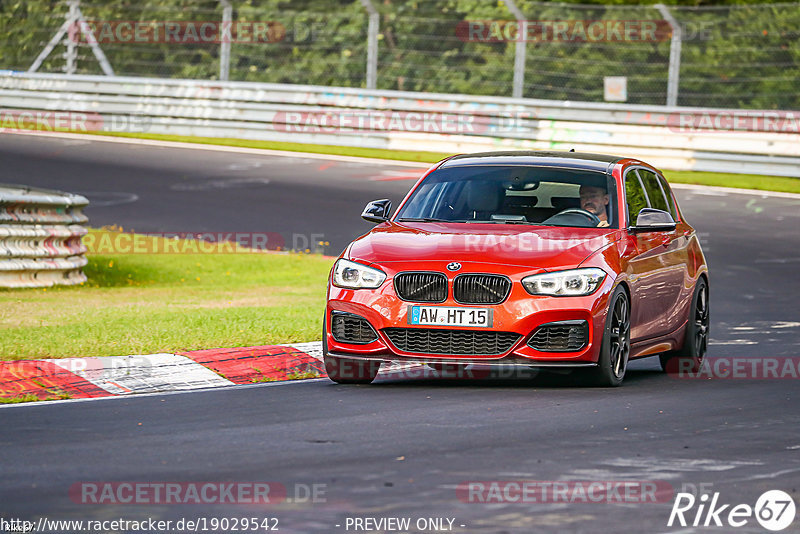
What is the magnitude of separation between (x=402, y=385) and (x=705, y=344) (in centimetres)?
294

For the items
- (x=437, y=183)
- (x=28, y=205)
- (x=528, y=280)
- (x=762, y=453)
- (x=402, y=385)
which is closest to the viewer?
(x=762, y=453)

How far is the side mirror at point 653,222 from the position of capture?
402 inches

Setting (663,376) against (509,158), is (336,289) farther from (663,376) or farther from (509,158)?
(663,376)

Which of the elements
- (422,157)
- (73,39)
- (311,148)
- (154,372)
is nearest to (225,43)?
(311,148)

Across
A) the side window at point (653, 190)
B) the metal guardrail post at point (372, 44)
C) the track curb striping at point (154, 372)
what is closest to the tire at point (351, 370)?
the track curb striping at point (154, 372)

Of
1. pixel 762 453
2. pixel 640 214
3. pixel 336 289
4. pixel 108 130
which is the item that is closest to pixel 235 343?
pixel 336 289

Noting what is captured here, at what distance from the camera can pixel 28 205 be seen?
611 inches

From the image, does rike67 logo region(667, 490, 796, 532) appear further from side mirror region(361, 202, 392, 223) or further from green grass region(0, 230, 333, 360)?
green grass region(0, 230, 333, 360)

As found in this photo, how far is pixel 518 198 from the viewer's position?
10547 mm

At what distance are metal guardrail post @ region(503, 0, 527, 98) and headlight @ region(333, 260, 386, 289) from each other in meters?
18.2

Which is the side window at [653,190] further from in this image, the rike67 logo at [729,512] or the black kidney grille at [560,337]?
the rike67 logo at [729,512]

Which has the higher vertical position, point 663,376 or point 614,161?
point 614,161

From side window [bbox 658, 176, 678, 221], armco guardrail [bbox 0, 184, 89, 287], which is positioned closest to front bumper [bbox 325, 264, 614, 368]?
side window [bbox 658, 176, 678, 221]

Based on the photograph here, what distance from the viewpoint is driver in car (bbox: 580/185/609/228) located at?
10.5 meters
